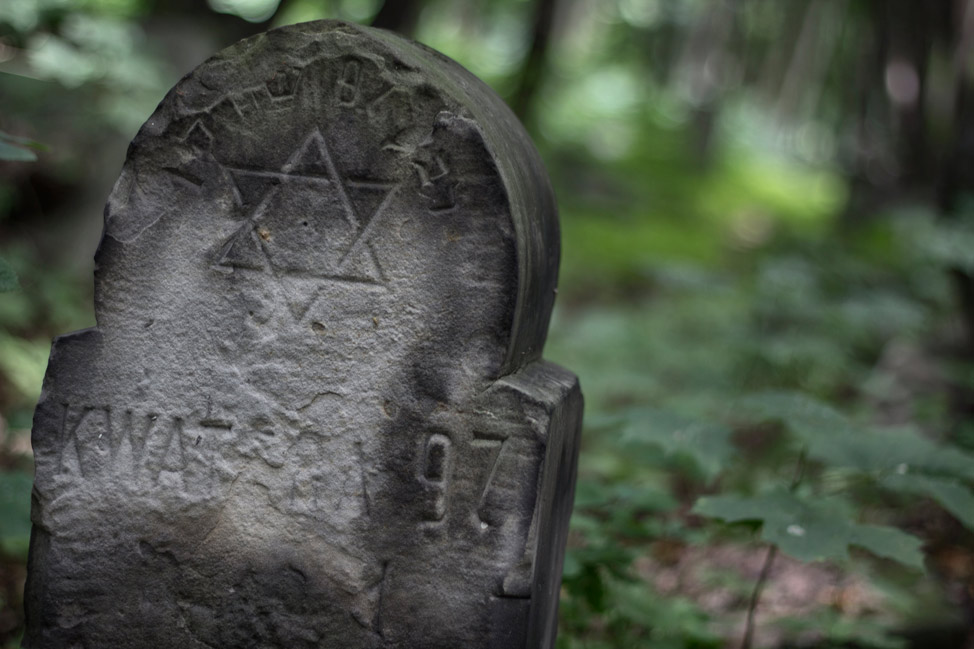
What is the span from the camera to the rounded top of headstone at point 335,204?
80.4 inches

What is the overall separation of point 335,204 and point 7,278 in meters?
0.83

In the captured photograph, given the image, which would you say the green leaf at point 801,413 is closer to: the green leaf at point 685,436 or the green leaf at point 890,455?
the green leaf at point 890,455

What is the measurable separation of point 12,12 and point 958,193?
199 inches

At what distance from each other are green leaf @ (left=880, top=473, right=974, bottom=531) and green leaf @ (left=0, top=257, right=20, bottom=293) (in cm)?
253

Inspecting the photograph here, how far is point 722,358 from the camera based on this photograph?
611 centimetres

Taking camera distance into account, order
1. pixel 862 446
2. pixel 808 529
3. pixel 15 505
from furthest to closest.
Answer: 1. pixel 862 446
2. pixel 15 505
3. pixel 808 529

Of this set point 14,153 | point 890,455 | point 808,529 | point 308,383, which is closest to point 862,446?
point 890,455

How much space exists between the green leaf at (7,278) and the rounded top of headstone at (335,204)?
8.1 inches

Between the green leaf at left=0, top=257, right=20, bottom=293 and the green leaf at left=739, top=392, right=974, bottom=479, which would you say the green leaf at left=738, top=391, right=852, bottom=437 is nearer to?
the green leaf at left=739, top=392, right=974, bottom=479

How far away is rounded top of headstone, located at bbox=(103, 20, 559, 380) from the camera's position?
80.4 inches

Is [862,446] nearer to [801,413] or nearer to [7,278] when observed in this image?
[801,413]

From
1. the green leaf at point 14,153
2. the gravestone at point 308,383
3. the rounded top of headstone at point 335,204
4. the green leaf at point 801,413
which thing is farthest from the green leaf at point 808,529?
the green leaf at point 14,153

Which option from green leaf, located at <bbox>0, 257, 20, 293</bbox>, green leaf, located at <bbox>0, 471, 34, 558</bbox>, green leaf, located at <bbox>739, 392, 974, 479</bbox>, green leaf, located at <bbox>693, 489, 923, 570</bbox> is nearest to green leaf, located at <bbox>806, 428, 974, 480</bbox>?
green leaf, located at <bbox>739, 392, 974, 479</bbox>

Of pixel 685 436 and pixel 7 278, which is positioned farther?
pixel 685 436
